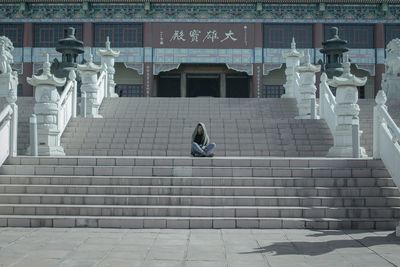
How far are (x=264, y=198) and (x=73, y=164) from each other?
10.6ft

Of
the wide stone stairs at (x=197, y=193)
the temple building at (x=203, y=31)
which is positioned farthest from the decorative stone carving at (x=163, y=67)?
the wide stone stairs at (x=197, y=193)

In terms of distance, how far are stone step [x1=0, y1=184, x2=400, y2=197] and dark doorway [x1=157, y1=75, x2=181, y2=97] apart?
1883 cm

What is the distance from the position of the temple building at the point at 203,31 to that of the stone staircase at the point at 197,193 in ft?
56.5

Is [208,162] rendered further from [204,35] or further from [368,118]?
[204,35]

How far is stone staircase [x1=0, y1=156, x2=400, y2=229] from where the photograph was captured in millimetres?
6613

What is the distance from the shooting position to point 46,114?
10.1 metres

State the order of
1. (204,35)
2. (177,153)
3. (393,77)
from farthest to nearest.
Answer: (204,35) → (393,77) → (177,153)

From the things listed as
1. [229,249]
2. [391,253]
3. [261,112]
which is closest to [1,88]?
[261,112]

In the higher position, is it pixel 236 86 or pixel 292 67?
pixel 236 86

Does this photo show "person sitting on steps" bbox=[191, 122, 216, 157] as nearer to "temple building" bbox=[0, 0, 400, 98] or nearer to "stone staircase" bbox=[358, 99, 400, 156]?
"stone staircase" bbox=[358, 99, 400, 156]

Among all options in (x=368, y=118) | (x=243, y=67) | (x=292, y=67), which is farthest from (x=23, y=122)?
(x=243, y=67)

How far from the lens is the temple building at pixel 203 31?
2470 cm

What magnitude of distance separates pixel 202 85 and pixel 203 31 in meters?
3.06

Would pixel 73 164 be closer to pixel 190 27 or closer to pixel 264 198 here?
pixel 264 198
